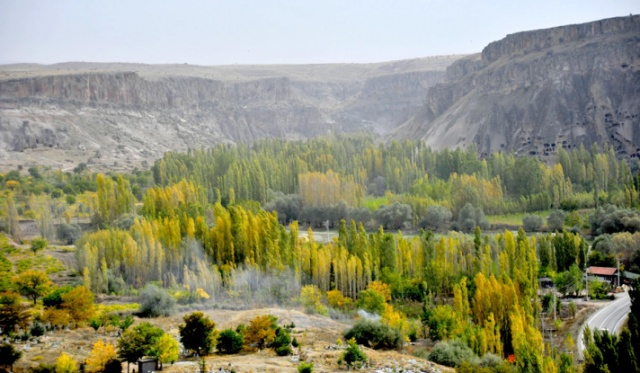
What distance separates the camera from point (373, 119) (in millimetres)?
170500

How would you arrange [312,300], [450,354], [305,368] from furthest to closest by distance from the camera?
1. [312,300]
2. [450,354]
3. [305,368]

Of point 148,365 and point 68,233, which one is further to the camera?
point 68,233

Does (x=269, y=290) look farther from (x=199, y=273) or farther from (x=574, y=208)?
(x=574, y=208)

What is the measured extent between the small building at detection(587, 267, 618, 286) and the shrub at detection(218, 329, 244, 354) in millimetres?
27650

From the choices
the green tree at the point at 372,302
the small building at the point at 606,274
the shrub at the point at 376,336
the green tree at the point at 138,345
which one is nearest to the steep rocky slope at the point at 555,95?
the small building at the point at 606,274

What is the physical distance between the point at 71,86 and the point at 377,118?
72.9m

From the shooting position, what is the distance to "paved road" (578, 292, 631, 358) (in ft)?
122

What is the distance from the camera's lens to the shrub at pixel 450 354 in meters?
30.2

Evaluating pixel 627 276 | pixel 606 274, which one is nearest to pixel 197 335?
pixel 606 274

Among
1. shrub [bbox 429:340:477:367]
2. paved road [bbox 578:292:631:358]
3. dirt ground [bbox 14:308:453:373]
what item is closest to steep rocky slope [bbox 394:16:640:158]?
paved road [bbox 578:292:631:358]

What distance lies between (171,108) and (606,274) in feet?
370

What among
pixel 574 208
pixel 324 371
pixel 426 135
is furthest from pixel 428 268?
pixel 426 135

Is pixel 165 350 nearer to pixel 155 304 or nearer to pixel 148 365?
pixel 148 365

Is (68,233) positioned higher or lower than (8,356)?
lower
